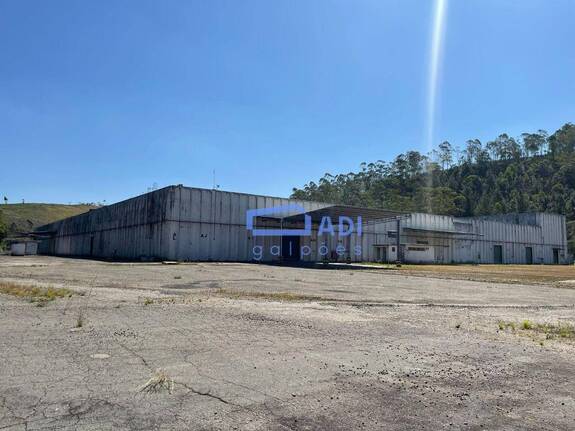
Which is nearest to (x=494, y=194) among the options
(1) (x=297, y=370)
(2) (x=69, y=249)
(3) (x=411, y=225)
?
(3) (x=411, y=225)

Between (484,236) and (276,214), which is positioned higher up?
(276,214)

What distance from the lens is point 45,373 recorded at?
202 inches

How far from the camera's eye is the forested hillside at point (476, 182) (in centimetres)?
11988

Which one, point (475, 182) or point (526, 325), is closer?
point (526, 325)

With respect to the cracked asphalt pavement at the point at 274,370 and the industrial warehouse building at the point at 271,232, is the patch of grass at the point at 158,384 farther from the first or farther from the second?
the industrial warehouse building at the point at 271,232

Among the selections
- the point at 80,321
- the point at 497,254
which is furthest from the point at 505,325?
the point at 497,254

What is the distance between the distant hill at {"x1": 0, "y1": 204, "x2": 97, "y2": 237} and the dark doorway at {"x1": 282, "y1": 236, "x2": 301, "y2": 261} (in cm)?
9116

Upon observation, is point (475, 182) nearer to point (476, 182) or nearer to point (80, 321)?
point (476, 182)

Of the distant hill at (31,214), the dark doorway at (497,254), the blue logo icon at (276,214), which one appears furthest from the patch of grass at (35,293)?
the distant hill at (31,214)

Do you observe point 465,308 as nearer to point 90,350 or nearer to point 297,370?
point 297,370

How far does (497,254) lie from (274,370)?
235 ft

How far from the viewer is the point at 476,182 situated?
138 metres

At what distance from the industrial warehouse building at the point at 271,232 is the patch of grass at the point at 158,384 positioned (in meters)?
36.4

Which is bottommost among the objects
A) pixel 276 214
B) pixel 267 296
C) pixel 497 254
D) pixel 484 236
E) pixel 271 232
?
pixel 267 296
